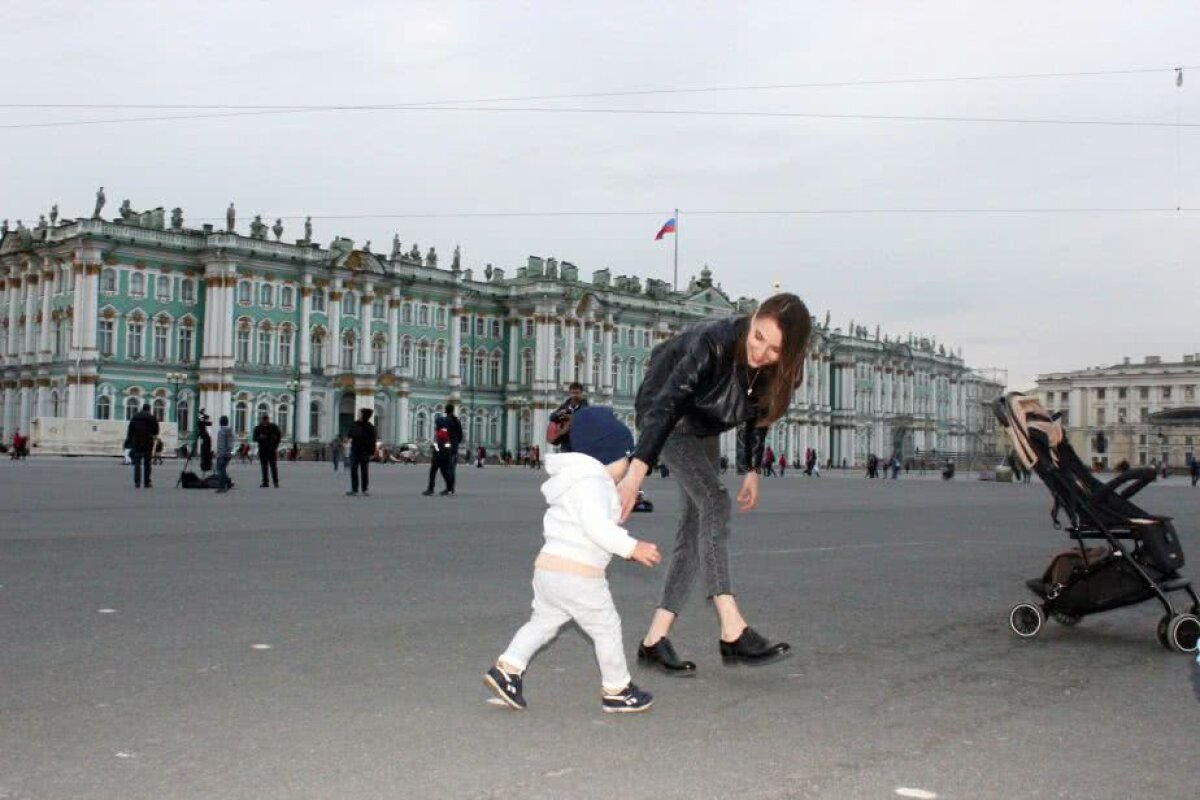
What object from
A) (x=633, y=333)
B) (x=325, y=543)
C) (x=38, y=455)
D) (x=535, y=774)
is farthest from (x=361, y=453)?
(x=633, y=333)

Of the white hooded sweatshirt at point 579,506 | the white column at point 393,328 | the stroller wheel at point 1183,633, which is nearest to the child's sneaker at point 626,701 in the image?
the white hooded sweatshirt at point 579,506

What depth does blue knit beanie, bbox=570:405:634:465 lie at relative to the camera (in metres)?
4.91

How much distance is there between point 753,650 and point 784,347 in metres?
1.32

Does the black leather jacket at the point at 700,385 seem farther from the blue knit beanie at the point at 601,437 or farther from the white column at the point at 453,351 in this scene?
the white column at the point at 453,351

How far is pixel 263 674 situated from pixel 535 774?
188cm

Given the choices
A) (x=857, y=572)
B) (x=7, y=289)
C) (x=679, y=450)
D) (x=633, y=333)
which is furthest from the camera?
(x=633, y=333)

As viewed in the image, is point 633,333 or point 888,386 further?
point 888,386

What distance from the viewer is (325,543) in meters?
11.7

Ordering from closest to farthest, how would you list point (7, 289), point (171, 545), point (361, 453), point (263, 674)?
point (263, 674), point (171, 545), point (361, 453), point (7, 289)

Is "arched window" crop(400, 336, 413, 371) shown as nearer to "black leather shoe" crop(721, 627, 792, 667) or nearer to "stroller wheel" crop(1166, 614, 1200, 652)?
"stroller wheel" crop(1166, 614, 1200, 652)

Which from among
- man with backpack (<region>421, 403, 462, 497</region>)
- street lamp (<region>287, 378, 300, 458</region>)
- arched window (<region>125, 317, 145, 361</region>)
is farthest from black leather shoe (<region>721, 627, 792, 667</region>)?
street lamp (<region>287, 378, 300, 458</region>)

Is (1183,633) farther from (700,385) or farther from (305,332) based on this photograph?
(305,332)

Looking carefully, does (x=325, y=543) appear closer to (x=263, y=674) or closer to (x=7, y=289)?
(x=263, y=674)

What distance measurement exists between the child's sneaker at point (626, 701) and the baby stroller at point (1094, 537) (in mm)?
2850
